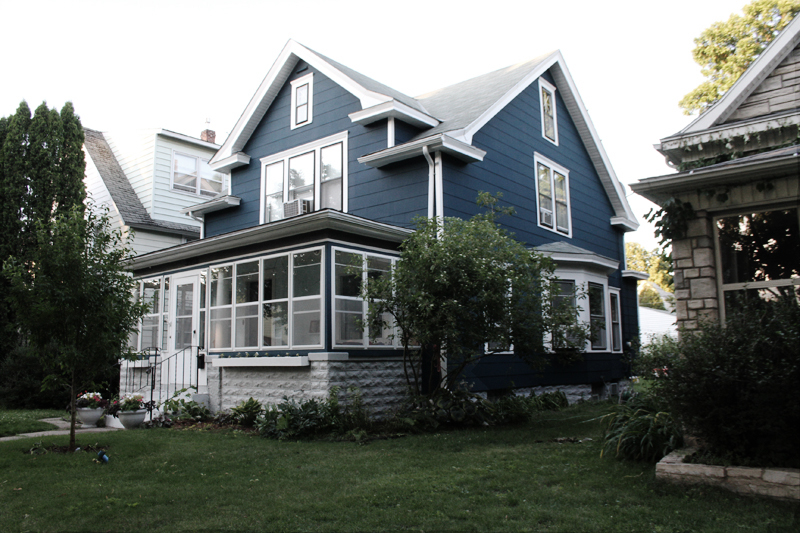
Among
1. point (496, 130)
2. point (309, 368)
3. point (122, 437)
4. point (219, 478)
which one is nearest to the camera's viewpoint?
point (219, 478)

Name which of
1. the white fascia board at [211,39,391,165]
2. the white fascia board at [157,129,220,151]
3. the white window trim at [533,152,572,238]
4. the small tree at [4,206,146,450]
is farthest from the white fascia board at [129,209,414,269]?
the white fascia board at [157,129,220,151]

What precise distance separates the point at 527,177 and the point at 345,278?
6044mm

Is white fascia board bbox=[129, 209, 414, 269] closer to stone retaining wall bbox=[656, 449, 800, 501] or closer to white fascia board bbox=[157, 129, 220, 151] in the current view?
stone retaining wall bbox=[656, 449, 800, 501]

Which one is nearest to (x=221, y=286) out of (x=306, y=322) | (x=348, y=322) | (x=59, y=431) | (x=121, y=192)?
(x=306, y=322)

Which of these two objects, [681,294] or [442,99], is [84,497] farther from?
[442,99]

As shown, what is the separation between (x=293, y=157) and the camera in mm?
14539

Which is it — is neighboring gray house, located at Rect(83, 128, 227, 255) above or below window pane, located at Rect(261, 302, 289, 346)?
above

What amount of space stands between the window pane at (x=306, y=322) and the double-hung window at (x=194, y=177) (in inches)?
411

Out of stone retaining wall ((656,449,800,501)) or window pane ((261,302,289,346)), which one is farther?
window pane ((261,302,289,346))

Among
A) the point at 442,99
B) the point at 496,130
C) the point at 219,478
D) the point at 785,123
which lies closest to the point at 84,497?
the point at 219,478

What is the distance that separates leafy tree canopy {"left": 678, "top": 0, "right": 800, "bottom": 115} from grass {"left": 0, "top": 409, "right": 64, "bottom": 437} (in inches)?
809

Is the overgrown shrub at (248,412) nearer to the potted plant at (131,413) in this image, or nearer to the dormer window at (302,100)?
the potted plant at (131,413)

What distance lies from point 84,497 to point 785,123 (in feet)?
30.4

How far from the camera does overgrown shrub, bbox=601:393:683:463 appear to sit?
6.38 metres
